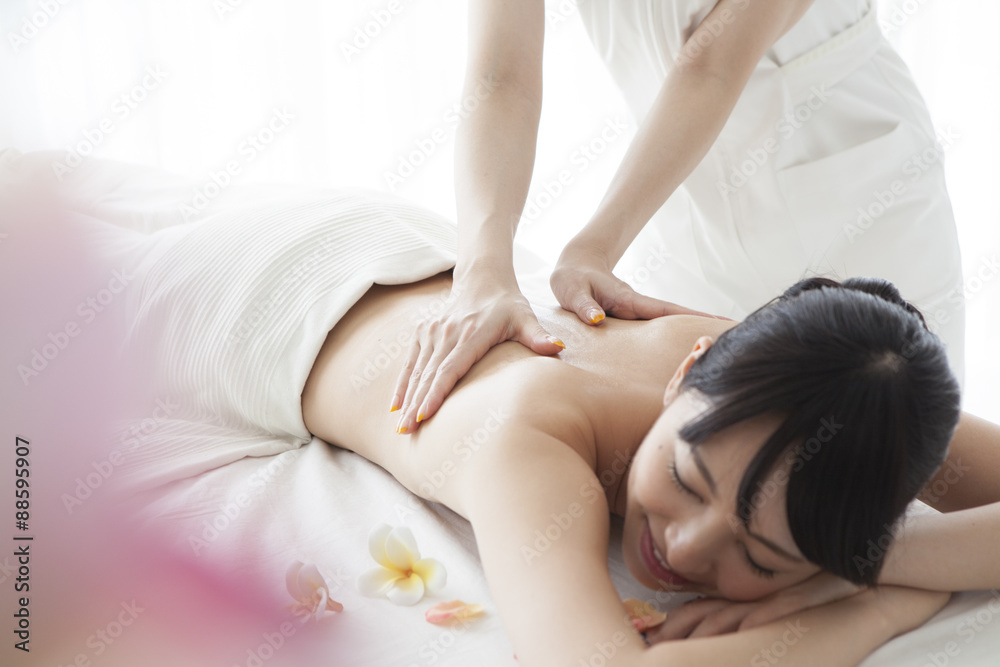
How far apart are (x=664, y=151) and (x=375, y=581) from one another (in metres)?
0.96

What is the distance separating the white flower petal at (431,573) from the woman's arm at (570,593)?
0.10m

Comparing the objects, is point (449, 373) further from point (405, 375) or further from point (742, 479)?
point (742, 479)

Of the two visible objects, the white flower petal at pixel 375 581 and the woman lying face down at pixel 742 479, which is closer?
the woman lying face down at pixel 742 479

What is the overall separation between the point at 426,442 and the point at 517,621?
38 centimetres

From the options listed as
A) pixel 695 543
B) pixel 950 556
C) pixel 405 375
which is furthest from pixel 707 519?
pixel 405 375

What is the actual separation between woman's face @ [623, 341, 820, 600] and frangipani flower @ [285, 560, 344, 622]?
412mm

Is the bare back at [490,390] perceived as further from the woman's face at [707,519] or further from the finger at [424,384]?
the woman's face at [707,519]

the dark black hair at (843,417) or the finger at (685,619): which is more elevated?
the dark black hair at (843,417)

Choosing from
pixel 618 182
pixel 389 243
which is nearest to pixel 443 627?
pixel 389 243

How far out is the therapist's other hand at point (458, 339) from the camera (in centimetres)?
129

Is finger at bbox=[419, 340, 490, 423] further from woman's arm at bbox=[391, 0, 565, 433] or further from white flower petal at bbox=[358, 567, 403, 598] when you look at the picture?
white flower petal at bbox=[358, 567, 403, 598]

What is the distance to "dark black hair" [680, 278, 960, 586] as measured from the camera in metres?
0.93

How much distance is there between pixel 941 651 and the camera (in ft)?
3.34

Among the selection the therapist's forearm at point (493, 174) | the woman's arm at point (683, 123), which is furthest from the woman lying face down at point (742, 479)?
the woman's arm at point (683, 123)
